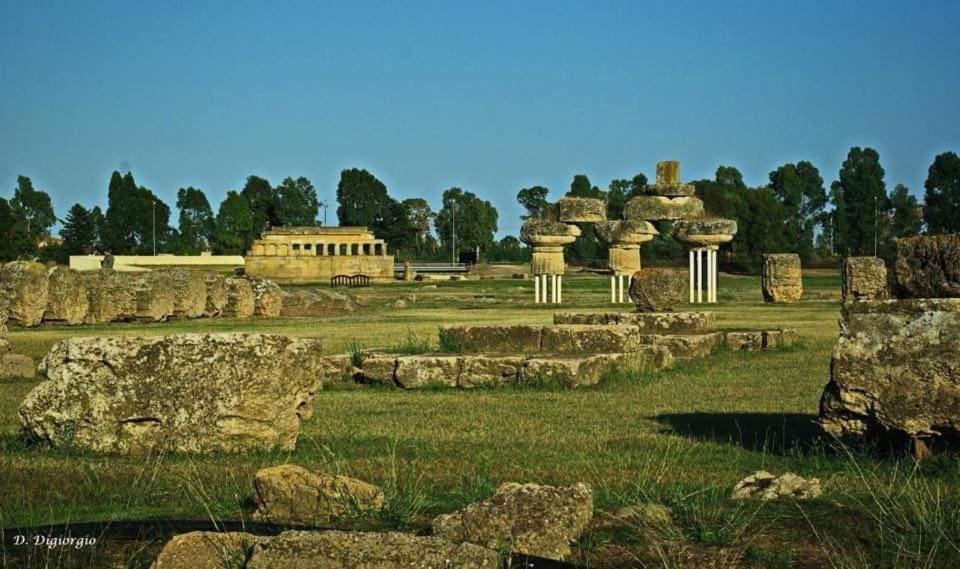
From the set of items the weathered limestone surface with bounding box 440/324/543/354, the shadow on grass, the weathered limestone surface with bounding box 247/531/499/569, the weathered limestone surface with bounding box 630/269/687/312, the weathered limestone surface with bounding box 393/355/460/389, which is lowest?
the shadow on grass

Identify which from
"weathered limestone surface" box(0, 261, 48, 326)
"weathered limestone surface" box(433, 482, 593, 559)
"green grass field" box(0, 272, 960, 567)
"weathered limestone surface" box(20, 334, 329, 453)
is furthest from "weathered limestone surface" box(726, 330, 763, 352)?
"weathered limestone surface" box(433, 482, 593, 559)

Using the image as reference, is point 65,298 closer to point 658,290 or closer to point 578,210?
point 658,290

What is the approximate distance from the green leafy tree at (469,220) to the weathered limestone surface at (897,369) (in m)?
111

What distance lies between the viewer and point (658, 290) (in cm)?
2328

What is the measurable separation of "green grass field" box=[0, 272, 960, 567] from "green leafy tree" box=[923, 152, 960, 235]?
60.4m

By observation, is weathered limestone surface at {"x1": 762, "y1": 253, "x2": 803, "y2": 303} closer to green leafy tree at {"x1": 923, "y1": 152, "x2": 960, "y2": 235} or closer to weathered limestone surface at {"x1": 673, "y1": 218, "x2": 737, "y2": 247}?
weathered limestone surface at {"x1": 673, "y1": 218, "x2": 737, "y2": 247}

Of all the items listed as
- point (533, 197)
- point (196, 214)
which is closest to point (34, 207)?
point (196, 214)

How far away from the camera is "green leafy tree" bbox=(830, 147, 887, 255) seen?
86500 millimetres

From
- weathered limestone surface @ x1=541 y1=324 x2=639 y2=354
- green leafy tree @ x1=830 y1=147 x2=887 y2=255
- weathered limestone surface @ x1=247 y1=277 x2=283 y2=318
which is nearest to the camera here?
weathered limestone surface @ x1=541 y1=324 x2=639 y2=354

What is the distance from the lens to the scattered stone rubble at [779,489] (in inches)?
272

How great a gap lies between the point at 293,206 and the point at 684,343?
4593 inches

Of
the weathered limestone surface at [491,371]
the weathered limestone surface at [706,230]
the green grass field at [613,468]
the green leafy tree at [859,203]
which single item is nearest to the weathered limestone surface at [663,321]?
the green grass field at [613,468]

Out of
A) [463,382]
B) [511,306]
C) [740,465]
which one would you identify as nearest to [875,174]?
[511,306]

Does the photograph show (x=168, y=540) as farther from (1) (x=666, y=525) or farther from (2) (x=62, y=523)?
(1) (x=666, y=525)
